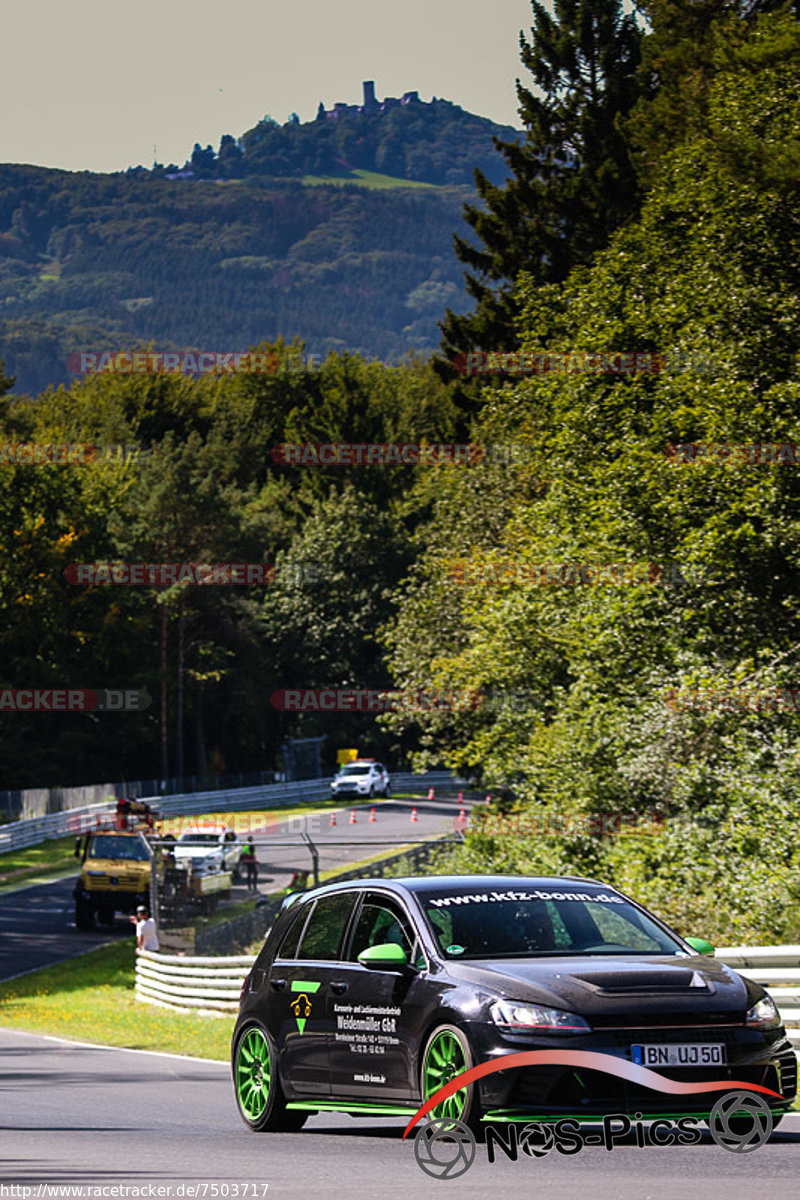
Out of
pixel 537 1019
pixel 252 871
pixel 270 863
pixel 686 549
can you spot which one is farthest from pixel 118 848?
pixel 537 1019

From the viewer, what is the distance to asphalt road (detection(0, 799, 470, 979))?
22578mm

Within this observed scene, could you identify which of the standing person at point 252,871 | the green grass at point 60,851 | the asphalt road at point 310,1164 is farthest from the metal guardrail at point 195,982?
the green grass at point 60,851

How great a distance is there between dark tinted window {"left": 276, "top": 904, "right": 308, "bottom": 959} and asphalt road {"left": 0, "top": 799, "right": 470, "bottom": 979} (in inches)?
384

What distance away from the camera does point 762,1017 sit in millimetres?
8438

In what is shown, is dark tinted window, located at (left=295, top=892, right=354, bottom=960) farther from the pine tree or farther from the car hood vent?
the pine tree

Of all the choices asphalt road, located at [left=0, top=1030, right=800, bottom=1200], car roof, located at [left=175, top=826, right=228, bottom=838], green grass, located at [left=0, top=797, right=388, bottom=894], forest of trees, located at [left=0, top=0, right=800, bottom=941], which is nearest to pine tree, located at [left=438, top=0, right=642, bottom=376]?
forest of trees, located at [left=0, top=0, right=800, bottom=941]

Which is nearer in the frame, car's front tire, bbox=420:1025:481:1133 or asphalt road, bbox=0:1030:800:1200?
asphalt road, bbox=0:1030:800:1200

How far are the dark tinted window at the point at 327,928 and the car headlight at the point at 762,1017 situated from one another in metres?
2.50

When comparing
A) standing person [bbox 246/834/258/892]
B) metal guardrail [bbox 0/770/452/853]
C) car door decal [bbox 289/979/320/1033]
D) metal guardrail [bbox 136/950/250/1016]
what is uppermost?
car door decal [bbox 289/979/320/1033]

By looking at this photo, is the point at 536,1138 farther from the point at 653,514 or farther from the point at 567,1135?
the point at 653,514

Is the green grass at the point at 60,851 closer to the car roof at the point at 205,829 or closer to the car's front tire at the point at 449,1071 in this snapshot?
the car roof at the point at 205,829

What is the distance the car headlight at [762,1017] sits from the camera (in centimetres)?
834

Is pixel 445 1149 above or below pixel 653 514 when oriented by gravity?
below

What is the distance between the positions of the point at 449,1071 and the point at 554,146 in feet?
147
